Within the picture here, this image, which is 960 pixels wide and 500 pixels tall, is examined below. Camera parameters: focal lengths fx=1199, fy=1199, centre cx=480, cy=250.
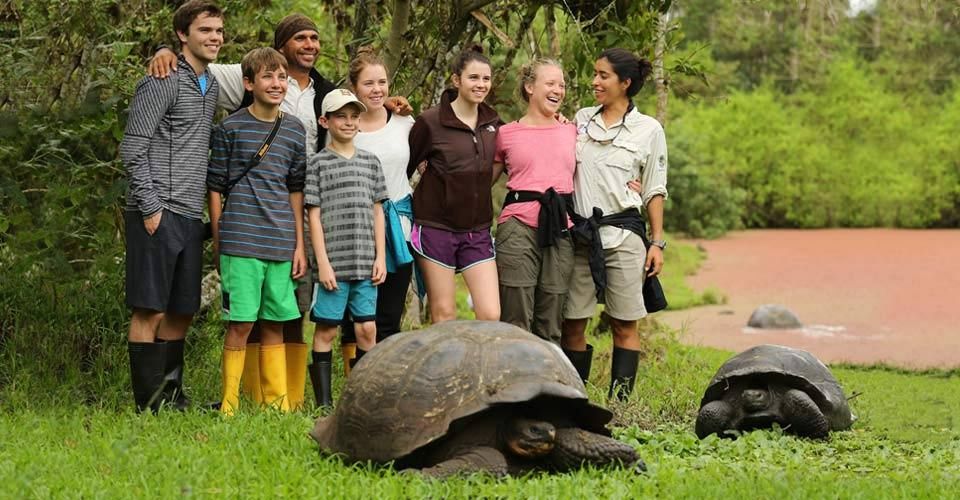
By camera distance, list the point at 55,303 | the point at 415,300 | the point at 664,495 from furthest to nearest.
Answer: the point at 415,300 < the point at 55,303 < the point at 664,495

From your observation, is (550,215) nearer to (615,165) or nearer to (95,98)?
(615,165)

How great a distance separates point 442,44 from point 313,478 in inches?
149

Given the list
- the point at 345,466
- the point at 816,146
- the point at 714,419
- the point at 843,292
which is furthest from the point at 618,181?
the point at 816,146

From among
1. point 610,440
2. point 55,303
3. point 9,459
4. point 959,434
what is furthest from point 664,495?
point 55,303

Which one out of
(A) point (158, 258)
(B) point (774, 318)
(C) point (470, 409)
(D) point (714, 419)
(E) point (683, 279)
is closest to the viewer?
(C) point (470, 409)

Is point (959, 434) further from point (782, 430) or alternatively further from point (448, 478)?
point (448, 478)

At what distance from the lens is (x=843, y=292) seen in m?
19.6

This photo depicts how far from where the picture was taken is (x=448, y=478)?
15.5 ft

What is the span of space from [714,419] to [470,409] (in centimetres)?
233

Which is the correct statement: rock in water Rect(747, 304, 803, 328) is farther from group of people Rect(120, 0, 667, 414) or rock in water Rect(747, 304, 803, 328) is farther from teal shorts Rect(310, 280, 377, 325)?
teal shorts Rect(310, 280, 377, 325)

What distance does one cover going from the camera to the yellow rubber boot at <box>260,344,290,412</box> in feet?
20.4

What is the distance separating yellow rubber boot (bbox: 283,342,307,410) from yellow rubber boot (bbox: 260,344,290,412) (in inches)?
6.9

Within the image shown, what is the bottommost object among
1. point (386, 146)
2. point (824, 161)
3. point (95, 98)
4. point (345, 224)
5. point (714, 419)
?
point (714, 419)

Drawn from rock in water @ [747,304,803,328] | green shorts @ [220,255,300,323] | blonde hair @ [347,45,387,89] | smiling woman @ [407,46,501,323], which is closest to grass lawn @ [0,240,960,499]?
green shorts @ [220,255,300,323]
